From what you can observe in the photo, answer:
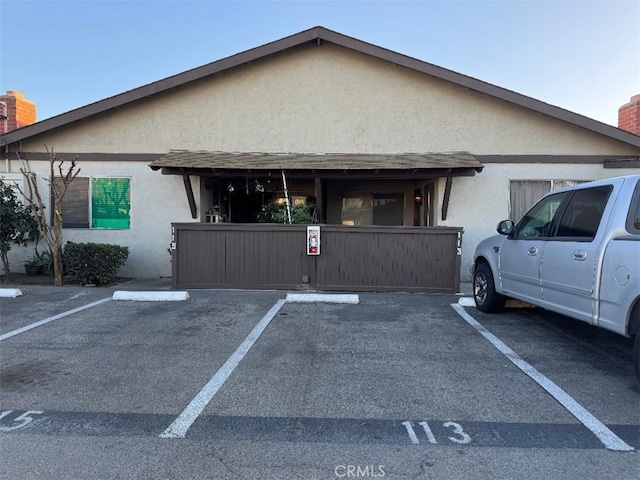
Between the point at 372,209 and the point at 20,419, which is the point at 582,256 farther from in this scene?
the point at 372,209

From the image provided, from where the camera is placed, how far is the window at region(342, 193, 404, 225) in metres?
14.4

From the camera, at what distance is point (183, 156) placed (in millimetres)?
10266

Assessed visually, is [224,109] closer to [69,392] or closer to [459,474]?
[69,392]

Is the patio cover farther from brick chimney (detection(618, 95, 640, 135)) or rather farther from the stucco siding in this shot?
brick chimney (detection(618, 95, 640, 135))

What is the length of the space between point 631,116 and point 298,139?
888 cm

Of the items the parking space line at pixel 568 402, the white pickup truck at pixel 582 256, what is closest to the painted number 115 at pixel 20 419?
the parking space line at pixel 568 402

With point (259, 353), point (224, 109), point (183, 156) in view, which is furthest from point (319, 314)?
point (224, 109)

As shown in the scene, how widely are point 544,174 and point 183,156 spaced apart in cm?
898

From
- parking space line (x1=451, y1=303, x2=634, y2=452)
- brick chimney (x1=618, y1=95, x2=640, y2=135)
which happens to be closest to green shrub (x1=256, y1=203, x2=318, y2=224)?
parking space line (x1=451, y1=303, x2=634, y2=452)

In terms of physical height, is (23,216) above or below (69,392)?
above

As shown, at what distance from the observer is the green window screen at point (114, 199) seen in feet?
35.4

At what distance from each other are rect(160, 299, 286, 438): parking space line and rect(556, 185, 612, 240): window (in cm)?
411

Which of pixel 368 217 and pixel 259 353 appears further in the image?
pixel 368 217

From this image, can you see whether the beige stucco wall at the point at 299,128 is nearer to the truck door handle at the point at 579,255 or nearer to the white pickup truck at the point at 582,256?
the white pickup truck at the point at 582,256
